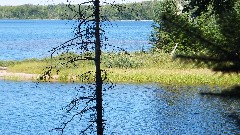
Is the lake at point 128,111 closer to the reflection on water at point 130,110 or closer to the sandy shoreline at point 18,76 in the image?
the reflection on water at point 130,110

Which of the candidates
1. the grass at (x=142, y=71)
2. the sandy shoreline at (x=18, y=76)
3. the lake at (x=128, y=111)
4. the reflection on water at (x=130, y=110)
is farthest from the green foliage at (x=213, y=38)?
the sandy shoreline at (x=18, y=76)

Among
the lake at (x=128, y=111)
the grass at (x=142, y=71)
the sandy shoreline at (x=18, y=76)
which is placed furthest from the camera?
the sandy shoreline at (x=18, y=76)

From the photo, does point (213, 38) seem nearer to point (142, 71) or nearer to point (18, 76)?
point (142, 71)

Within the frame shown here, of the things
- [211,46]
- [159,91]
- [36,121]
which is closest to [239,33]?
[211,46]

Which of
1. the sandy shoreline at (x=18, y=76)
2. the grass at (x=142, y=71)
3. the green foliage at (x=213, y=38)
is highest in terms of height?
the green foliage at (x=213, y=38)

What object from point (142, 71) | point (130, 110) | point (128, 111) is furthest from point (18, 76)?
point (128, 111)

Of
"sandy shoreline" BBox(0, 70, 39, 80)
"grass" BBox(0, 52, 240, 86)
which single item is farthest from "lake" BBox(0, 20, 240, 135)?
"sandy shoreline" BBox(0, 70, 39, 80)

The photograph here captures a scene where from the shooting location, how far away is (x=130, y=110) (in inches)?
1401

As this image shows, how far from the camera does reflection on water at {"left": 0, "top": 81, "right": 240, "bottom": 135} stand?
28.9 meters

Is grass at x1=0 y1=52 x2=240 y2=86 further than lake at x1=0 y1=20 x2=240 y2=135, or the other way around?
grass at x1=0 y1=52 x2=240 y2=86

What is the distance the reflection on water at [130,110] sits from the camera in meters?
28.9

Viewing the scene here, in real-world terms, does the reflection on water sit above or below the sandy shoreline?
above

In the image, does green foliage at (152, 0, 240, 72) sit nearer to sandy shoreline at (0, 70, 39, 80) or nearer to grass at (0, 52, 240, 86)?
grass at (0, 52, 240, 86)

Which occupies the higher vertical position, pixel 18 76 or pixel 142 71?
pixel 142 71
